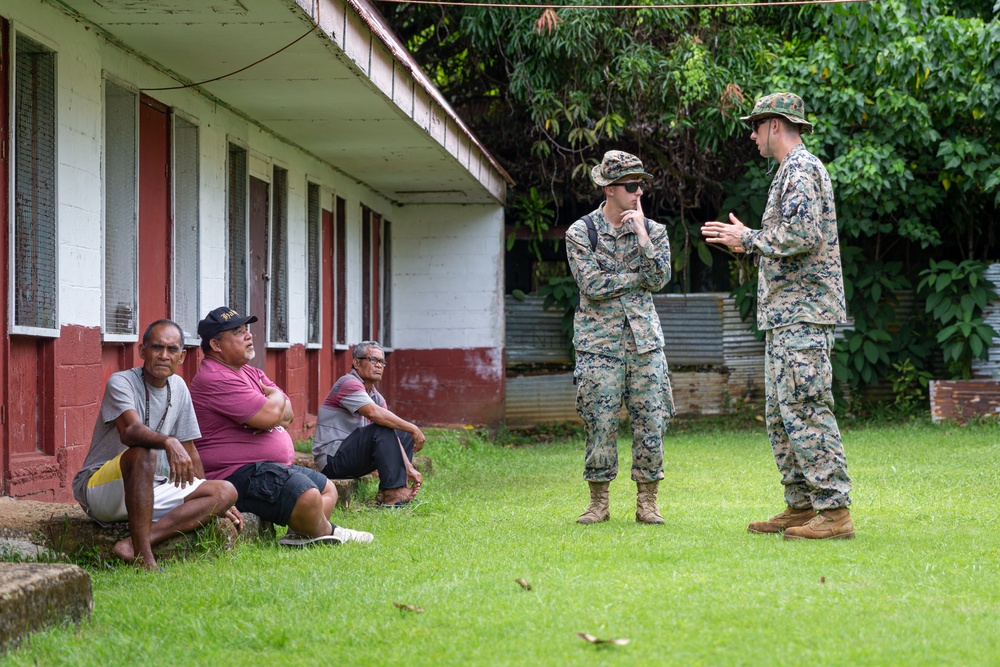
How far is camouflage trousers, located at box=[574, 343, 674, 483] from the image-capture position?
639 centimetres

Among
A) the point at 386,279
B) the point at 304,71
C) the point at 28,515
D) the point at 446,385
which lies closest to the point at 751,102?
the point at 386,279

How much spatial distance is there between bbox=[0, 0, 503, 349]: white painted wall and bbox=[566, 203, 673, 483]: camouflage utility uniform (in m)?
2.95

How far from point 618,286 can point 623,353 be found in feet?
1.21

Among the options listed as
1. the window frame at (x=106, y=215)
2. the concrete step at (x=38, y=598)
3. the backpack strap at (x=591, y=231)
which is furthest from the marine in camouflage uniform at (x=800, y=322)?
the window frame at (x=106, y=215)

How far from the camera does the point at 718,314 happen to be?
611 inches

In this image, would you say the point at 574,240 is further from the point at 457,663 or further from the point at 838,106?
the point at 838,106

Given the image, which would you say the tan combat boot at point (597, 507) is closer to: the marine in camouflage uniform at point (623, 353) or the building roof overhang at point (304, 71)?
the marine in camouflage uniform at point (623, 353)

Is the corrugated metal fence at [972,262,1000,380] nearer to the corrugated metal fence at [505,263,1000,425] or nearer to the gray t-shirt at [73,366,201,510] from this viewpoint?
the corrugated metal fence at [505,263,1000,425]

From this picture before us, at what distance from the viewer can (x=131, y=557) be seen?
5.25 meters

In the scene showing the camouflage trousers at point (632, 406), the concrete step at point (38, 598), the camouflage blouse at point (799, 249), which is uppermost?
the camouflage blouse at point (799, 249)

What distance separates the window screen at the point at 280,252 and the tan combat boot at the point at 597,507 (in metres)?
5.12

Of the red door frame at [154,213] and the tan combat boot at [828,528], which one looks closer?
the tan combat boot at [828,528]

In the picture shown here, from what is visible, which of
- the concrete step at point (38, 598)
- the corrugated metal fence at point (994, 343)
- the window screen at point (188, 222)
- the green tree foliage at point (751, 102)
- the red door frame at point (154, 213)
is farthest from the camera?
the corrugated metal fence at point (994, 343)

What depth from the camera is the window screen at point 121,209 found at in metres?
7.52
